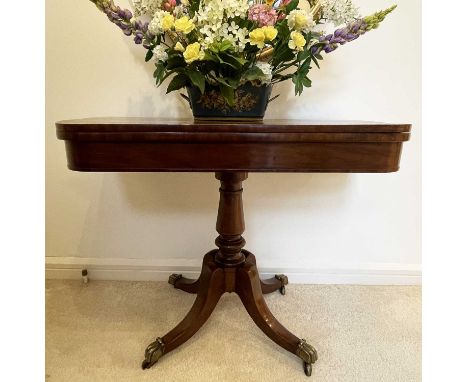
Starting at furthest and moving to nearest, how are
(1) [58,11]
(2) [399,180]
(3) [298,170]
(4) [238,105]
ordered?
(2) [399,180] → (1) [58,11] → (4) [238,105] → (3) [298,170]

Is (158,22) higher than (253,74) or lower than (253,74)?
higher

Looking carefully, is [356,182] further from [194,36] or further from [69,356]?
[69,356]

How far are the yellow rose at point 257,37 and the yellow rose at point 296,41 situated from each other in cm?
7

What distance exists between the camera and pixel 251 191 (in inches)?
50.1

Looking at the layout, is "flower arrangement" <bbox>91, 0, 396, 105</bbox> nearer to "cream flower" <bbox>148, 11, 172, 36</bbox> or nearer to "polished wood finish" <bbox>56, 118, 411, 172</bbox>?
"cream flower" <bbox>148, 11, 172, 36</bbox>

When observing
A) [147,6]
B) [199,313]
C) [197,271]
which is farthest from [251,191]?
[147,6]

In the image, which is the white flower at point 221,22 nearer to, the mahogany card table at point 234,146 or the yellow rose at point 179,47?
the yellow rose at point 179,47

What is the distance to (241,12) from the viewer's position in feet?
2.45

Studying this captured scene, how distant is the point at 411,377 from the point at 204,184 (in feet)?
2.99

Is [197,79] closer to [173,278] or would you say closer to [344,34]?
[344,34]

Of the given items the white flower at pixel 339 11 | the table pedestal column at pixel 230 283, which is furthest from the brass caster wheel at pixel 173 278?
the white flower at pixel 339 11

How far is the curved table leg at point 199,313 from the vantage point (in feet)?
3.00

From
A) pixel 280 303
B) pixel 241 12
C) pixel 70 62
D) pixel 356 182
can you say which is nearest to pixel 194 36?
pixel 241 12

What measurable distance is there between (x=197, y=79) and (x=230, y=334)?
31.0 inches
